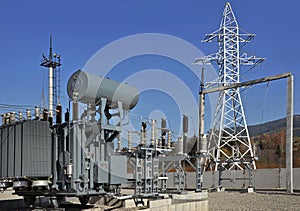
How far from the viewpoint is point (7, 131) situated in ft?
43.2

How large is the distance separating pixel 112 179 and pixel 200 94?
796 inches

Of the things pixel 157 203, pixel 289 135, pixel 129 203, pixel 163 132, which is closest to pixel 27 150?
pixel 157 203

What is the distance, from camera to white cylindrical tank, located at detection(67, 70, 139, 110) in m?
12.4

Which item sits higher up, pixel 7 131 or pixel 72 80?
pixel 72 80

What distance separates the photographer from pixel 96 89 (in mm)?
12680

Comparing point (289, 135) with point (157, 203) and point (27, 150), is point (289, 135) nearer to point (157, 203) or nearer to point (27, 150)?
point (157, 203)

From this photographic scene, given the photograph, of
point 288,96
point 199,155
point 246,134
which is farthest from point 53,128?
point 246,134

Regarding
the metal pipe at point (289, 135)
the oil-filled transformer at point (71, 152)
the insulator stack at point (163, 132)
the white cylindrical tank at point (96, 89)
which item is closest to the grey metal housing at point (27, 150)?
the oil-filled transformer at point (71, 152)

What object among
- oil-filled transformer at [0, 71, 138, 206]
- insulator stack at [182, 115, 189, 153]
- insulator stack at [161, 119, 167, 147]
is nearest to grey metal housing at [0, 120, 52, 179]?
oil-filled transformer at [0, 71, 138, 206]

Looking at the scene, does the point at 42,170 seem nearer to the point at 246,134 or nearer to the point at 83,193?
the point at 83,193

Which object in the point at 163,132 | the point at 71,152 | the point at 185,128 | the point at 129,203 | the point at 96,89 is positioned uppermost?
the point at 96,89

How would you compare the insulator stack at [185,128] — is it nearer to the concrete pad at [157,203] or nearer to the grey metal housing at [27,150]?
the concrete pad at [157,203]

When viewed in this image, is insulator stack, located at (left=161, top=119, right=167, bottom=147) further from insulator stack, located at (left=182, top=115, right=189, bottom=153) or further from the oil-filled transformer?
the oil-filled transformer

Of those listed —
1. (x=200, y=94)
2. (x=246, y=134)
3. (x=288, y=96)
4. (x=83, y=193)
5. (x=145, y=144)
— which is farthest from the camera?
(x=246, y=134)
